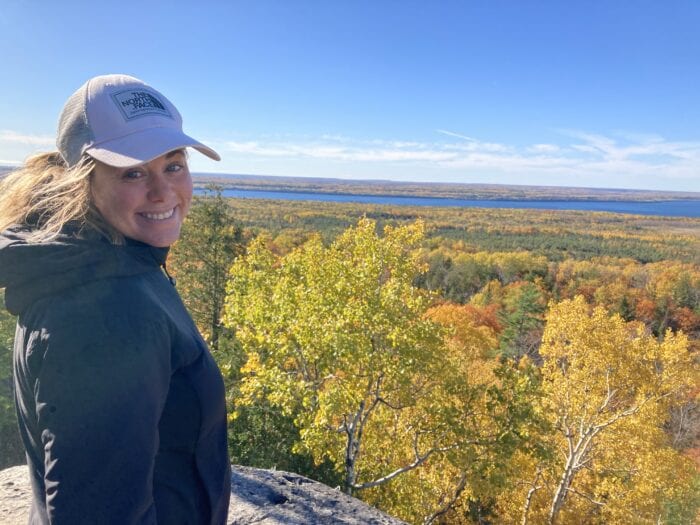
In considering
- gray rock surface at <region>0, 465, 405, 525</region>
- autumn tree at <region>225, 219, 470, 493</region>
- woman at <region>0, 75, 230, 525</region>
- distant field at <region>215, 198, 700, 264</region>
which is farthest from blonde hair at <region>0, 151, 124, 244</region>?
distant field at <region>215, 198, 700, 264</region>

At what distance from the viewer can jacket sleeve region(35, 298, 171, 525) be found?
4.17 feet

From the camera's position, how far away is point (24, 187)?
171cm

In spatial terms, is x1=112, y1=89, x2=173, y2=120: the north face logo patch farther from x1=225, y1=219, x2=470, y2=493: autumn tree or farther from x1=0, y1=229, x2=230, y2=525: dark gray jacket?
x1=225, y1=219, x2=470, y2=493: autumn tree

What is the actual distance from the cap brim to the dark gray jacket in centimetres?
30

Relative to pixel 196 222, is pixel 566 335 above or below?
below

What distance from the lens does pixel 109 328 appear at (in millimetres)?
1354

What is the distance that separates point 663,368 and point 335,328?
14.4 metres

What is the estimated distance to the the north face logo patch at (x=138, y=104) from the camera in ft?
5.53

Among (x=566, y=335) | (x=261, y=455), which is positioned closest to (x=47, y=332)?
(x=261, y=455)

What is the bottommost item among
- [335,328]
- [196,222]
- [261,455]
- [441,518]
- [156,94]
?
[441,518]

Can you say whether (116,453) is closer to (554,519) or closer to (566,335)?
(566,335)

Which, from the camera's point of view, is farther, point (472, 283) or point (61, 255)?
point (472, 283)

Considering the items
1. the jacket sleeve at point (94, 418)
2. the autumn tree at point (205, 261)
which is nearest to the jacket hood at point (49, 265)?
the jacket sleeve at point (94, 418)

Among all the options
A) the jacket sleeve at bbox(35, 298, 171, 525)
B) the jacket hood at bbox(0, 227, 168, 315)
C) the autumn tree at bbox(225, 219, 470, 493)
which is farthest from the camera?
the autumn tree at bbox(225, 219, 470, 493)
